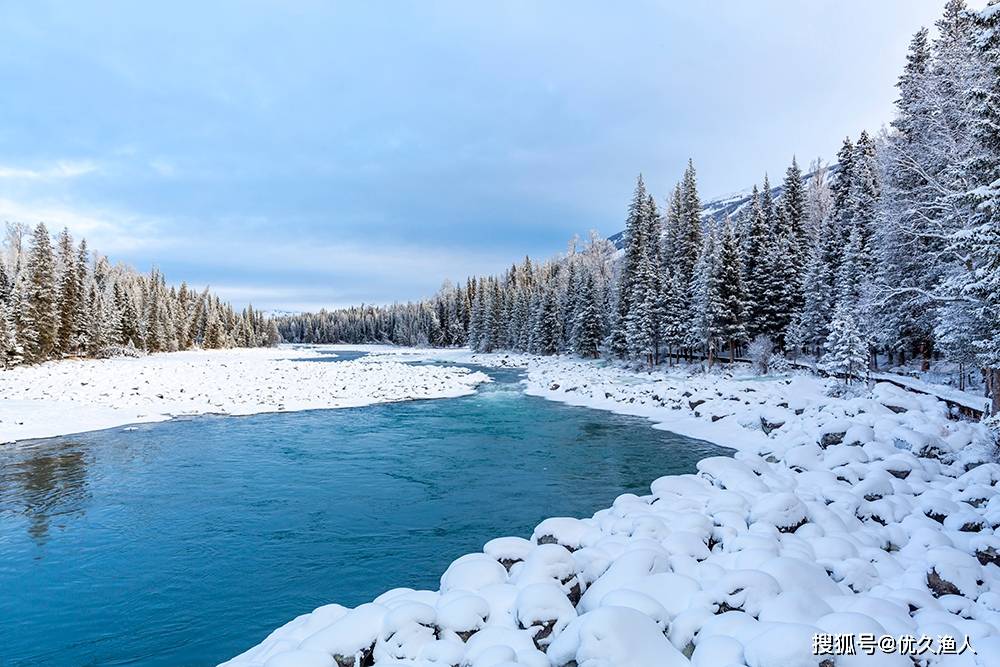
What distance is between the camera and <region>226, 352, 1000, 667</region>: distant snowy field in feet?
15.4

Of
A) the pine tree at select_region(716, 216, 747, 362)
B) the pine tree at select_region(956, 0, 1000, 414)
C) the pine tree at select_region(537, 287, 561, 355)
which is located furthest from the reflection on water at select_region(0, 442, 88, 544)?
the pine tree at select_region(537, 287, 561, 355)

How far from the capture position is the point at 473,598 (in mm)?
5672

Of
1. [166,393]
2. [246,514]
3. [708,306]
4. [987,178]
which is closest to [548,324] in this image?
[708,306]

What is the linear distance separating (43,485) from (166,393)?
15.3 meters

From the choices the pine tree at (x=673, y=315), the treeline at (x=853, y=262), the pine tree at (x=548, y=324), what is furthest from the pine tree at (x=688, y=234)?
the pine tree at (x=548, y=324)

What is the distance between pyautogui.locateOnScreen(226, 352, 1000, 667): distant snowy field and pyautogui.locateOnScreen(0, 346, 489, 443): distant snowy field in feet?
66.9

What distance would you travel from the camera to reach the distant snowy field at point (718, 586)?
469cm

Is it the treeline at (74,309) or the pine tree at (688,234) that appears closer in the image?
the treeline at (74,309)

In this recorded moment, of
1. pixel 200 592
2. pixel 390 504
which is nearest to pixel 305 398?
pixel 390 504

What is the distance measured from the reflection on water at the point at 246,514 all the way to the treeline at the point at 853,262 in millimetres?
9916

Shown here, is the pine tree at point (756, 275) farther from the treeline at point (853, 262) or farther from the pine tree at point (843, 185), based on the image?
the pine tree at point (843, 185)

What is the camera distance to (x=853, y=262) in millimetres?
30922

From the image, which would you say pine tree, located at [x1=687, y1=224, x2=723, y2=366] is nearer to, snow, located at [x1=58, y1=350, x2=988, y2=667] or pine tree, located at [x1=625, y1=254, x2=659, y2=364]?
pine tree, located at [x1=625, y1=254, x2=659, y2=364]

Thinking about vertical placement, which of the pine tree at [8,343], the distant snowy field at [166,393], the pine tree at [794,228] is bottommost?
the distant snowy field at [166,393]
